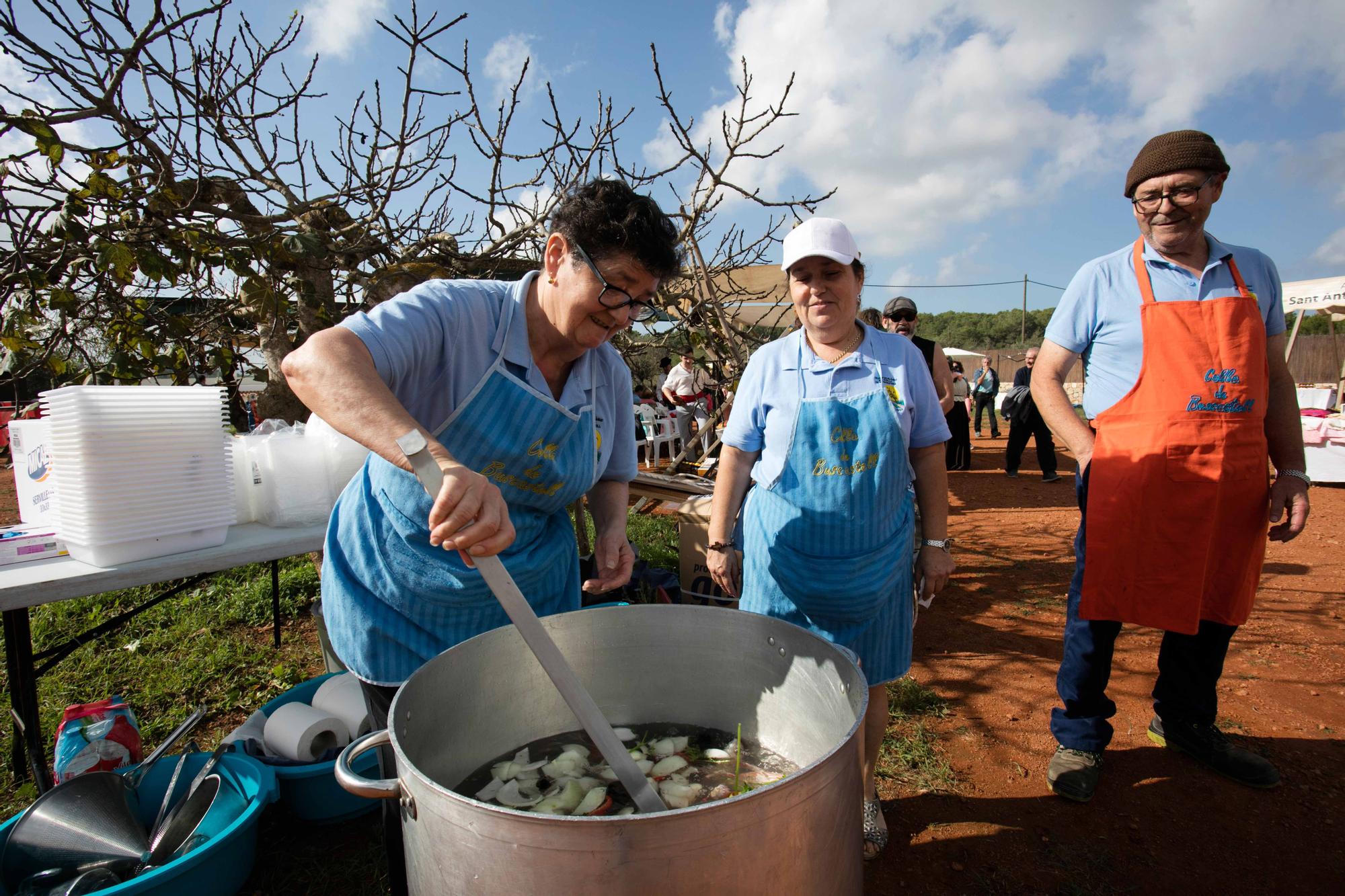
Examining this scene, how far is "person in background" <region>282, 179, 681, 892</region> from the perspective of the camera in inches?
56.7

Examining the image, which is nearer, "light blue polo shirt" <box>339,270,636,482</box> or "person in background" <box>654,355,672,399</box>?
"light blue polo shirt" <box>339,270,636,482</box>

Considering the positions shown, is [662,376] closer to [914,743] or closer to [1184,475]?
[914,743]

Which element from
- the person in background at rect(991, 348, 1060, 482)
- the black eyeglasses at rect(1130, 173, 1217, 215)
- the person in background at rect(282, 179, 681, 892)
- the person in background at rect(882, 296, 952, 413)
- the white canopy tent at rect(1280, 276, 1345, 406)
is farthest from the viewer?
the white canopy tent at rect(1280, 276, 1345, 406)

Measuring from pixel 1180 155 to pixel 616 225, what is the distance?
6.08ft

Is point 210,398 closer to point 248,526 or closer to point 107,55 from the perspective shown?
point 248,526

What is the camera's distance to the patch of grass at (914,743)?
2.67m

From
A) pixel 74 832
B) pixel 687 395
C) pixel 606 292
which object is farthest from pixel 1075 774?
pixel 687 395

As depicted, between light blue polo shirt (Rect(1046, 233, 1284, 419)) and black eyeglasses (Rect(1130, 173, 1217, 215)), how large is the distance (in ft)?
0.50

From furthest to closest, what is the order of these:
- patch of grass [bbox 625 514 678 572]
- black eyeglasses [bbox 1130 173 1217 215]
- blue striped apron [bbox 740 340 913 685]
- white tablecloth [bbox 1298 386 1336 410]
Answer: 1. white tablecloth [bbox 1298 386 1336 410]
2. patch of grass [bbox 625 514 678 572]
3. black eyeglasses [bbox 1130 173 1217 215]
4. blue striped apron [bbox 740 340 913 685]

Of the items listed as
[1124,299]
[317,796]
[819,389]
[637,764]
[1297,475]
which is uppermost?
[1124,299]

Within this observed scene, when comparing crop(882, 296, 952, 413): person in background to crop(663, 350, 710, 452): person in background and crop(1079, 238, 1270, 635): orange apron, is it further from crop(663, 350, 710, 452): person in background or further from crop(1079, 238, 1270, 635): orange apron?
crop(663, 350, 710, 452): person in background

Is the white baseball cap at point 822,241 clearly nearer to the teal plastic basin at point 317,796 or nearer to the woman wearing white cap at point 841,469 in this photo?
the woman wearing white cap at point 841,469

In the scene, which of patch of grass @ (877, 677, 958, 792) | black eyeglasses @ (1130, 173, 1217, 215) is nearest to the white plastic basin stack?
patch of grass @ (877, 677, 958, 792)

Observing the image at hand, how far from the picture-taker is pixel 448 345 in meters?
1.43
